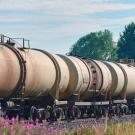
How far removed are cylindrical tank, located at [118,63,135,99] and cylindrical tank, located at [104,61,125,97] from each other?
77cm

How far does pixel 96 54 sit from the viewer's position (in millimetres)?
173500

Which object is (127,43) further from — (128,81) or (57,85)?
(57,85)

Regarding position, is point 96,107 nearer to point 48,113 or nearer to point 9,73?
point 48,113

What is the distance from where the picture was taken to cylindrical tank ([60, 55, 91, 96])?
98.1 ft

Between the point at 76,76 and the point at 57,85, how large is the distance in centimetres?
260

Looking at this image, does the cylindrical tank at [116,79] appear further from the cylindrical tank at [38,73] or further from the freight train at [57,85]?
the cylindrical tank at [38,73]

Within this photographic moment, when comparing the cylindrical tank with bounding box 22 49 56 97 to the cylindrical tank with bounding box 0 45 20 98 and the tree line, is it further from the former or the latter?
the tree line

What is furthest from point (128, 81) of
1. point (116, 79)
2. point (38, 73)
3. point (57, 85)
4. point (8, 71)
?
point (8, 71)

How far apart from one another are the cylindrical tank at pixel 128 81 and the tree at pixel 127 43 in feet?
248

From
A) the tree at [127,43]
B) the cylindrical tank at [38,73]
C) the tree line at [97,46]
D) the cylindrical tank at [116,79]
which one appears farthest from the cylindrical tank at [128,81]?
the tree line at [97,46]

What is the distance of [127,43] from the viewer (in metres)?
121

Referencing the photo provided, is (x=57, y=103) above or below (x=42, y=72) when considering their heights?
below

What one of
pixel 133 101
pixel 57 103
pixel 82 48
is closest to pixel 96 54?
pixel 82 48

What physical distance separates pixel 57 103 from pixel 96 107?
26.0 feet
